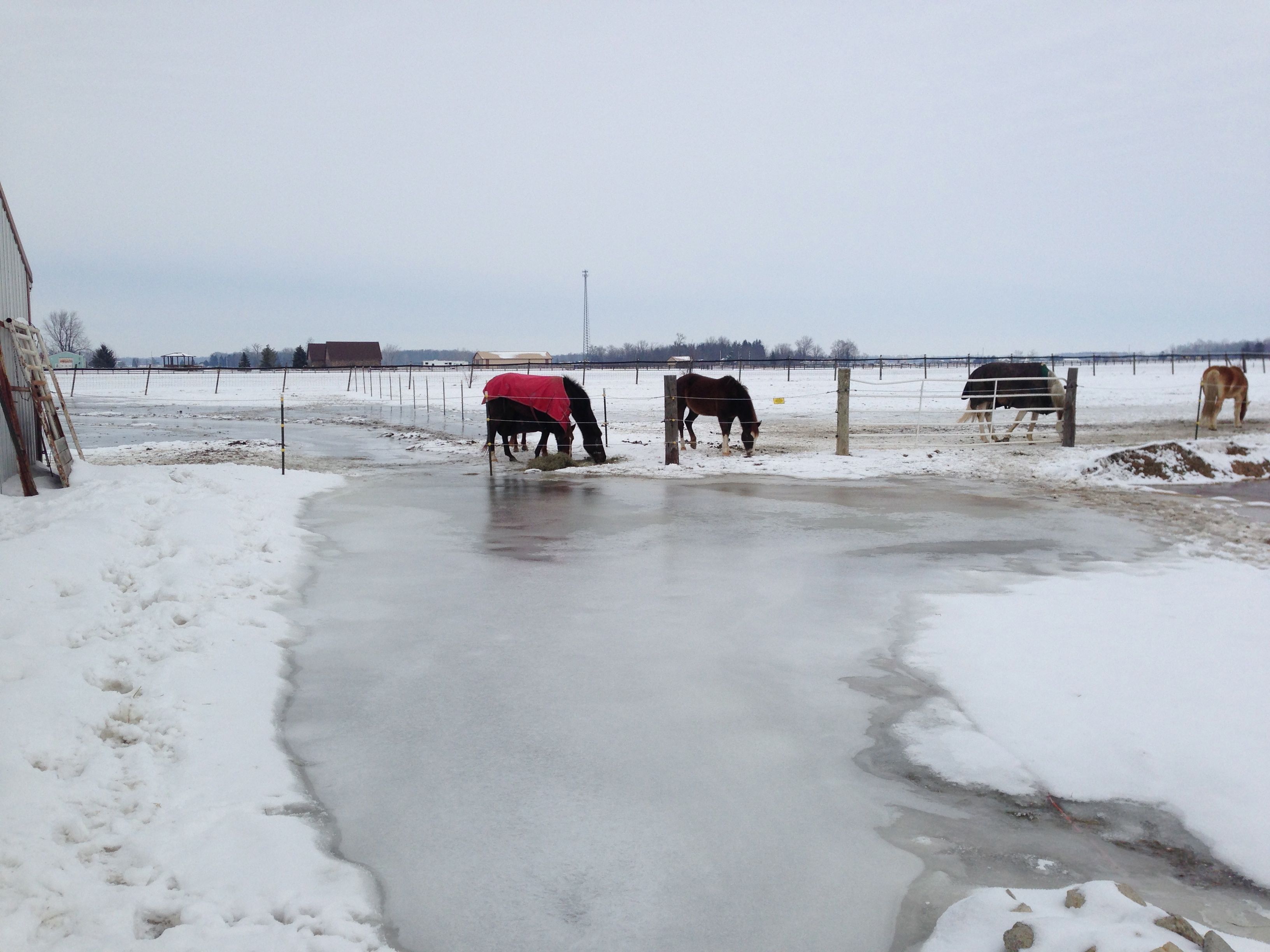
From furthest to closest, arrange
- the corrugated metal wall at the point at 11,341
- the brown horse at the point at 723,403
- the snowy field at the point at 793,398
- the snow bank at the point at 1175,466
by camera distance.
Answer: the snowy field at the point at 793,398 < the brown horse at the point at 723,403 < the snow bank at the point at 1175,466 < the corrugated metal wall at the point at 11,341

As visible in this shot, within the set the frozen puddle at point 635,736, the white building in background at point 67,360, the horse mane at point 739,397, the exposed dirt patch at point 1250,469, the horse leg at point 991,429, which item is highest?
the white building in background at point 67,360

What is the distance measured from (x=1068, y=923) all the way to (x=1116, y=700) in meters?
2.02

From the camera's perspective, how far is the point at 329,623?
557cm

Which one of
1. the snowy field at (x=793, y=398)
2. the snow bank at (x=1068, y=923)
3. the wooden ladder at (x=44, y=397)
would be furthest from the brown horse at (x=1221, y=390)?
the wooden ladder at (x=44, y=397)

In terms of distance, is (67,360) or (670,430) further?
(67,360)

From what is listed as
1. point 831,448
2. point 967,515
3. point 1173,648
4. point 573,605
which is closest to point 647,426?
point 831,448

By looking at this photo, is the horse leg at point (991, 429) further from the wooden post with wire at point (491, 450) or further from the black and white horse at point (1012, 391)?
the wooden post with wire at point (491, 450)

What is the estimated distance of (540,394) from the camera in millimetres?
14000

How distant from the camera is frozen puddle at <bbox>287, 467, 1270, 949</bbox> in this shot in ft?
9.01

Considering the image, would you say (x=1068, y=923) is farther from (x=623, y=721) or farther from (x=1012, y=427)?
(x=1012, y=427)

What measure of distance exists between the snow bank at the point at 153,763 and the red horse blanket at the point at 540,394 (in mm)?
7410

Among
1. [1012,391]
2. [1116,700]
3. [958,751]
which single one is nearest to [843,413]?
[1012,391]

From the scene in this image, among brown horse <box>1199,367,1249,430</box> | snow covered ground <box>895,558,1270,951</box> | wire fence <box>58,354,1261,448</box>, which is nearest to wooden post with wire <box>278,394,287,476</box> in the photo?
wire fence <box>58,354,1261,448</box>

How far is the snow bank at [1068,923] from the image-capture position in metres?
2.36
